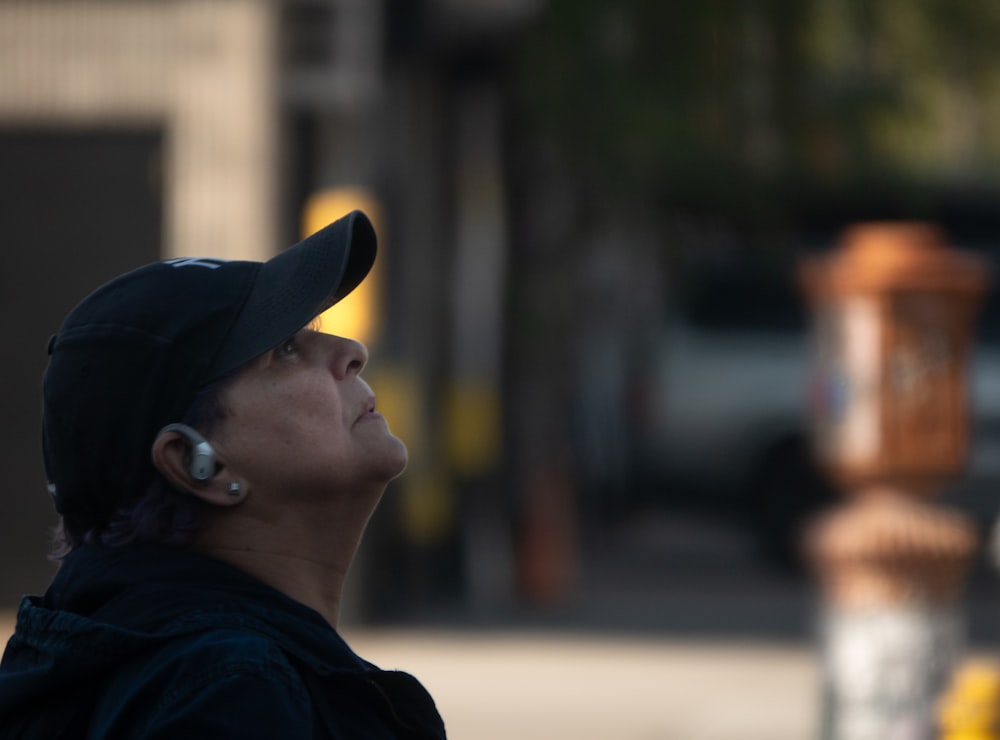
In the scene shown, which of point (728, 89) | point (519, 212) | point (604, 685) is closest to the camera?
point (604, 685)

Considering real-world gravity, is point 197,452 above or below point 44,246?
below

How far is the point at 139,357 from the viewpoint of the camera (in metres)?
1.81

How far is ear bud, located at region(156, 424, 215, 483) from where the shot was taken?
182 centimetres

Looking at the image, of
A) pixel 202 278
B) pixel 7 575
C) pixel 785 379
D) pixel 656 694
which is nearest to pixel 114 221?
pixel 7 575

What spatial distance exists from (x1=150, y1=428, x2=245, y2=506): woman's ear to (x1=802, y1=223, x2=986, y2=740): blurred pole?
162 inches

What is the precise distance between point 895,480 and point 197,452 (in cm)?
434

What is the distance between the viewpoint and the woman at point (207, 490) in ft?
5.66

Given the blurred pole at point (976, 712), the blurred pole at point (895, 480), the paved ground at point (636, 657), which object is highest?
the blurred pole at point (895, 480)

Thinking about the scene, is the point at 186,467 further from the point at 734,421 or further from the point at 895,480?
the point at 734,421

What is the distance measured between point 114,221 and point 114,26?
1062 millimetres

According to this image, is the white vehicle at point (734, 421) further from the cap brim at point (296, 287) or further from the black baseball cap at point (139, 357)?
the black baseball cap at point (139, 357)

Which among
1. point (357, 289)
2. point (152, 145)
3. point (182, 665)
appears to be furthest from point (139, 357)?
point (152, 145)

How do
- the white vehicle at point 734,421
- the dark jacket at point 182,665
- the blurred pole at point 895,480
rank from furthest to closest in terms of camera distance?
the white vehicle at point 734,421 → the blurred pole at point 895,480 → the dark jacket at point 182,665

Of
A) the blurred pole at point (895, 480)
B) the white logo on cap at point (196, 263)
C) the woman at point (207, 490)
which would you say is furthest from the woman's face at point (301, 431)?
the blurred pole at point (895, 480)
